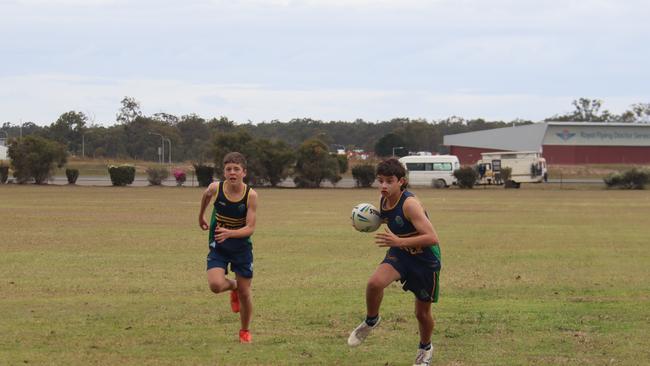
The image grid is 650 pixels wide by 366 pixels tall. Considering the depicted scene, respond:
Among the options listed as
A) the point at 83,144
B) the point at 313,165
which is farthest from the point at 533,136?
the point at 83,144

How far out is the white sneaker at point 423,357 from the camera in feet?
28.1

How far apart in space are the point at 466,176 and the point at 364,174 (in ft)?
23.2

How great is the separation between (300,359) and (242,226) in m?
1.60

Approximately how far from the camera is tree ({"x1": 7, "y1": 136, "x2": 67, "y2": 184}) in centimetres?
6278

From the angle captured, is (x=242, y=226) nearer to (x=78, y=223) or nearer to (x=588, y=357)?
(x=588, y=357)

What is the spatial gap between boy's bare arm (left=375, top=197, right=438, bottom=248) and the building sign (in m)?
98.5

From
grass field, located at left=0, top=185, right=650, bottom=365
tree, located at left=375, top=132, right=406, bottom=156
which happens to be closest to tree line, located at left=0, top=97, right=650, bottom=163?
tree, located at left=375, top=132, right=406, bottom=156

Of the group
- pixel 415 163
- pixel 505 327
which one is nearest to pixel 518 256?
pixel 505 327

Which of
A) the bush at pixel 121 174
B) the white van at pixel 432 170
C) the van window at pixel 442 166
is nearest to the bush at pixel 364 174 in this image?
the white van at pixel 432 170

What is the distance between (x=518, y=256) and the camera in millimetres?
19625

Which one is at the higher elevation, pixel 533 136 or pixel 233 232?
pixel 533 136

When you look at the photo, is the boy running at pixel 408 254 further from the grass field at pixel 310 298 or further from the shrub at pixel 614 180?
the shrub at pixel 614 180

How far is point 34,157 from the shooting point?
62719mm

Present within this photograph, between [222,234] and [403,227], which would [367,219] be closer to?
[403,227]
